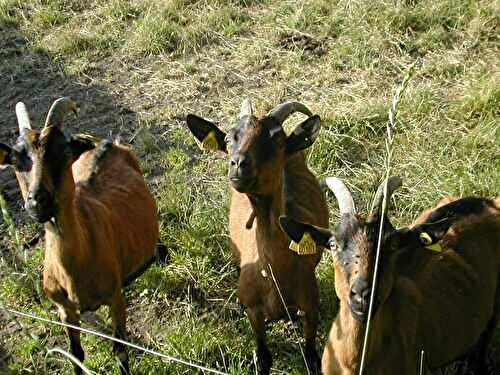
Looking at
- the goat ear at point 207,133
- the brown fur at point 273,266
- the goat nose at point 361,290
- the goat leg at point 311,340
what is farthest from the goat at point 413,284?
the goat ear at point 207,133

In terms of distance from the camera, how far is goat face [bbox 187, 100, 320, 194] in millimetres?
3863

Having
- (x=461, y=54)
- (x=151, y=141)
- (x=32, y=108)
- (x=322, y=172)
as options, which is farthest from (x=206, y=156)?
(x=461, y=54)

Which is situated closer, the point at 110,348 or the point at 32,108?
the point at 110,348

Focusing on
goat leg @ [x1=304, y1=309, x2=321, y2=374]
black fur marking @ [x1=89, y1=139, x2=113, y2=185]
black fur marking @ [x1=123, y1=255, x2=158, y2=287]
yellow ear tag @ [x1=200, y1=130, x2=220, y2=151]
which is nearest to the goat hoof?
goat leg @ [x1=304, y1=309, x2=321, y2=374]

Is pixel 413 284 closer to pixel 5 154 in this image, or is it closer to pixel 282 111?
pixel 282 111

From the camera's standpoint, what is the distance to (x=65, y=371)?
4785 millimetres

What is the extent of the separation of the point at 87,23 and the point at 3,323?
17.6 feet

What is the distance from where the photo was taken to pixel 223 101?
7.70m

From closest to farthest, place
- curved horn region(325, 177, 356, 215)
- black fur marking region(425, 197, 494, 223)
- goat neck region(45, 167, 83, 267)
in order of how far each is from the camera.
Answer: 1. curved horn region(325, 177, 356, 215)
2. goat neck region(45, 167, 83, 267)
3. black fur marking region(425, 197, 494, 223)

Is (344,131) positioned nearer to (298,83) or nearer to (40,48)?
(298,83)

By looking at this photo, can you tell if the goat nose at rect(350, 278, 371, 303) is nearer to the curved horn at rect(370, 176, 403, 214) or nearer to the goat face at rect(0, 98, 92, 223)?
the curved horn at rect(370, 176, 403, 214)

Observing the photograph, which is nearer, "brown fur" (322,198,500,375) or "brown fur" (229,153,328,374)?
"brown fur" (322,198,500,375)

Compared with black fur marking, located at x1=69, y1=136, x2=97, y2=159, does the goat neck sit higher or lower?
lower

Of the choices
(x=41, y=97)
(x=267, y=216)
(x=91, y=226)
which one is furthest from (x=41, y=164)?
(x=41, y=97)
